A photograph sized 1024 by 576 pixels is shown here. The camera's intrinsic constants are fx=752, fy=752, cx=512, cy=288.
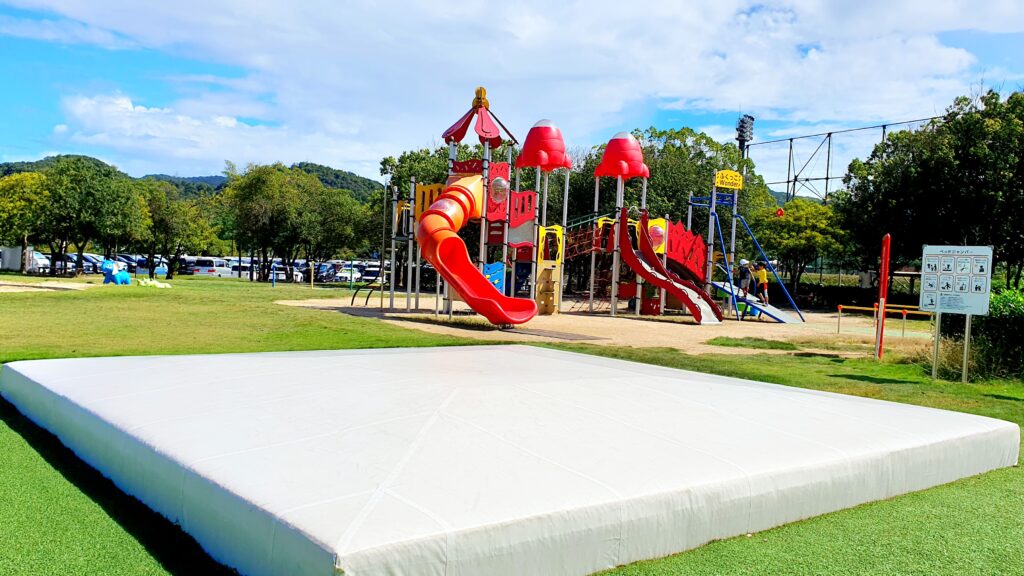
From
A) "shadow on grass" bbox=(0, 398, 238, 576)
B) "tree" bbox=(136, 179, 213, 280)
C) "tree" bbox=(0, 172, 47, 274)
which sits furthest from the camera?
"tree" bbox=(136, 179, 213, 280)

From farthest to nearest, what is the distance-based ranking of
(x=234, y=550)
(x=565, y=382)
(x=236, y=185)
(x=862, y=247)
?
(x=236, y=185)
(x=862, y=247)
(x=565, y=382)
(x=234, y=550)

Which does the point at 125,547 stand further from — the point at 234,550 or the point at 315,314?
the point at 315,314

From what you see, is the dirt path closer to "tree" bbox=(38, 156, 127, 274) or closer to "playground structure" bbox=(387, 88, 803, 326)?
"playground structure" bbox=(387, 88, 803, 326)

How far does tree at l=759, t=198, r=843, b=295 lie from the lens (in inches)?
1574

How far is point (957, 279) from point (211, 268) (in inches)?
1979

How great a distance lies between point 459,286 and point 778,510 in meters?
13.7

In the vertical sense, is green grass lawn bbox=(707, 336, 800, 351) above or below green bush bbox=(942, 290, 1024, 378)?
below

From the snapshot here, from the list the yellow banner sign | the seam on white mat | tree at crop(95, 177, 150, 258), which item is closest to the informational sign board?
the seam on white mat

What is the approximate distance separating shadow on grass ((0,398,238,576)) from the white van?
48.8 meters

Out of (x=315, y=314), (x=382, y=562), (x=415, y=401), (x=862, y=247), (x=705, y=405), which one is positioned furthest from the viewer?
(x=862, y=247)

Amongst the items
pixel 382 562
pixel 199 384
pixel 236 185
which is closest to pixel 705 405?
pixel 382 562

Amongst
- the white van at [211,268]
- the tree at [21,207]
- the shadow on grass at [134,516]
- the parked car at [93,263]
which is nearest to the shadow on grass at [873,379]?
the shadow on grass at [134,516]

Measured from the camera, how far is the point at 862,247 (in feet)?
113

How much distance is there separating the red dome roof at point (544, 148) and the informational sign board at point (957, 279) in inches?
529
